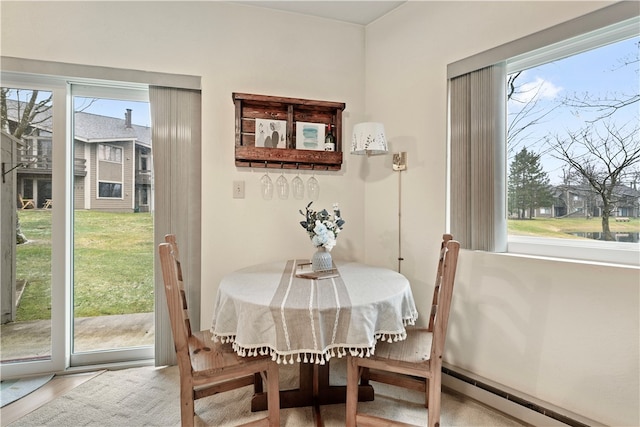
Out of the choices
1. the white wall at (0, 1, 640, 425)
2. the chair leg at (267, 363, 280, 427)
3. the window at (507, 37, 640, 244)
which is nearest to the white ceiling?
the white wall at (0, 1, 640, 425)

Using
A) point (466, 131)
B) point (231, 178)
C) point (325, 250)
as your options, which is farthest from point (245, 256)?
point (466, 131)

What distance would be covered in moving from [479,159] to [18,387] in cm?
313

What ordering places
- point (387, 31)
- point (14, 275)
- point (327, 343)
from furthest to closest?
point (387, 31)
point (14, 275)
point (327, 343)

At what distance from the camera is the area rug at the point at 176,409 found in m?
1.75

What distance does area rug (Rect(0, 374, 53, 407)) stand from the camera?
1.96 meters

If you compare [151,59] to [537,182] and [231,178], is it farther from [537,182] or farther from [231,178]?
[537,182]

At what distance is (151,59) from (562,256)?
9.05 feet

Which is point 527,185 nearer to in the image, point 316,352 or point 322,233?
point 322,233

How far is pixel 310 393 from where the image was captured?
1869mm

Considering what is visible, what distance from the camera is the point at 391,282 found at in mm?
1744

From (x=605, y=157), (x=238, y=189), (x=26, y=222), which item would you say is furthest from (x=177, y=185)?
(x=605, y=157)

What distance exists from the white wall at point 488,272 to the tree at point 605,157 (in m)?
0.37

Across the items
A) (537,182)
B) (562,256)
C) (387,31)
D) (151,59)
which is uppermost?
(387,31)

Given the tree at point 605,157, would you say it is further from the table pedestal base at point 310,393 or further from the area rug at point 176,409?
the table pedestal base at point 310,393
